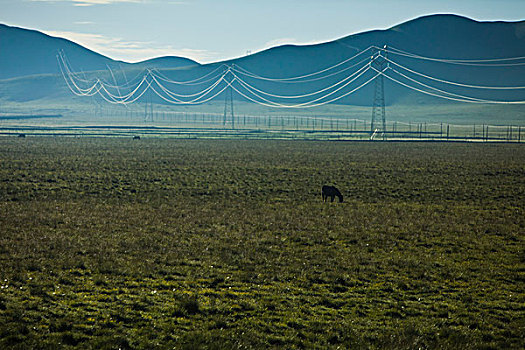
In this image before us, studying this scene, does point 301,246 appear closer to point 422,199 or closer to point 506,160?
point 422,199

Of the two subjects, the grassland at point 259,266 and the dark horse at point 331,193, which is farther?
the dark horse at point 331,193

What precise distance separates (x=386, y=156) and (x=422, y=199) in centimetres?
3358

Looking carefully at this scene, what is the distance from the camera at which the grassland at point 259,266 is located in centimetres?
1145

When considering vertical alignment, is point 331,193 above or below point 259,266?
above

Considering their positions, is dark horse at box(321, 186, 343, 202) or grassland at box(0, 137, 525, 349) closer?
grassland at box(0, 137, 525, 349)

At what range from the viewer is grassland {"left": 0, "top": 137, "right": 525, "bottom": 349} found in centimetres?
1145

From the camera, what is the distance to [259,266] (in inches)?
660

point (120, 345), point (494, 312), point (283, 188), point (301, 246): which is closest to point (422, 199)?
point (283, 188)

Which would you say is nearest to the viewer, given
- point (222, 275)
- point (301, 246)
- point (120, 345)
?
point (120, 345)

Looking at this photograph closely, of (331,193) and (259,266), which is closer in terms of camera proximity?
(259,266)

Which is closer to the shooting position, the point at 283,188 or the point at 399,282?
the point at 399,282

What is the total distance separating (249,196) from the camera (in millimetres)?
31875

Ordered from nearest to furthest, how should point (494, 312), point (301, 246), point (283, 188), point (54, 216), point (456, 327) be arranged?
point (456, 327) → point (494, 312) → point (301, 246) → point (54, 216) → point (283, 188)

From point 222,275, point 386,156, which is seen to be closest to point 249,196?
point 222,275
